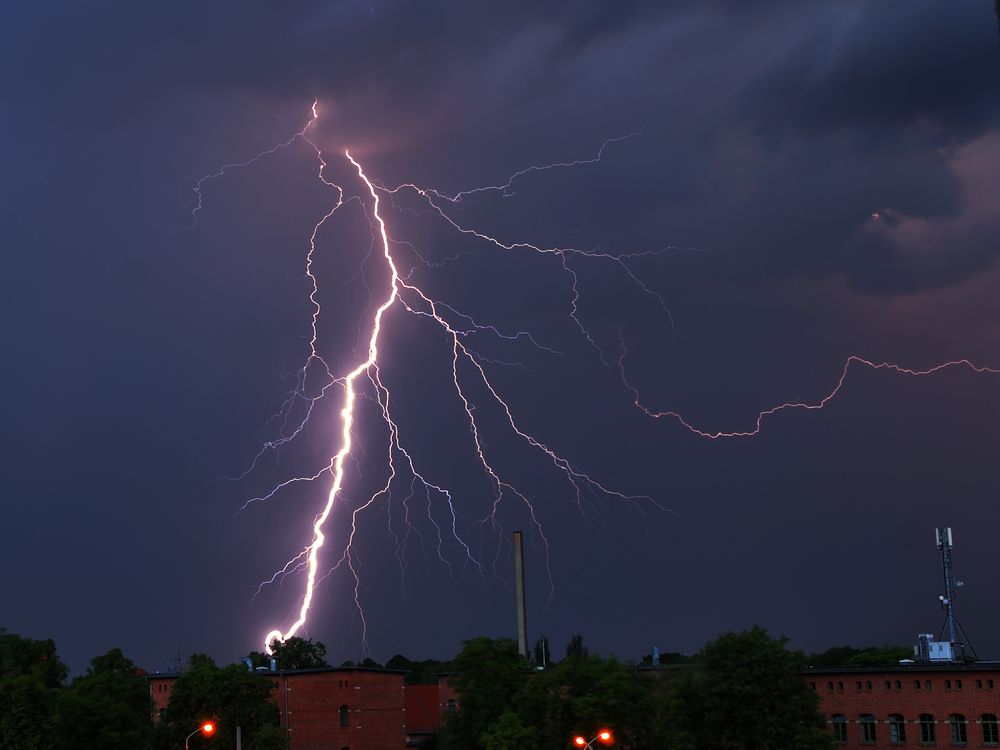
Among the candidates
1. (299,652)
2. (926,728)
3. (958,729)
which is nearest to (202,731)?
(926,728)

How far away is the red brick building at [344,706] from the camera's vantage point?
50.2m

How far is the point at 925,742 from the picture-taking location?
36.6m

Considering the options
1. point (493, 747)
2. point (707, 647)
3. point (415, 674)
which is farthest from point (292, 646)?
point (707, 647)

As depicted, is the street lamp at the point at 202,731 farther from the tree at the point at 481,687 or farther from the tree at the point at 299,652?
the tree at the point at 299,652

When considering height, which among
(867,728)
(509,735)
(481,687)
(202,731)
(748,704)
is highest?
(481,687)

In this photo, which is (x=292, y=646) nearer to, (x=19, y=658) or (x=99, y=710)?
(x=19, y=658)

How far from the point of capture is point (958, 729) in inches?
1417

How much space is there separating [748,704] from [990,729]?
737cm

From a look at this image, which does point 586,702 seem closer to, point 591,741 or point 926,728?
point 591,741

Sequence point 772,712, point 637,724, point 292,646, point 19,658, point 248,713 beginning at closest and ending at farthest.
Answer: point 772,712 → point 637,724 → point 248,713 → point 19,658 → point 292,646

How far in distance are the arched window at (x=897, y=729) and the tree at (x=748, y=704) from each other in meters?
3.53

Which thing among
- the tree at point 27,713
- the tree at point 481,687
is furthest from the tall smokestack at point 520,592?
the tree at point 27,713

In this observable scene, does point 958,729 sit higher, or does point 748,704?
point 748,704

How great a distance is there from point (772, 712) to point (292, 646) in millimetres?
51182
